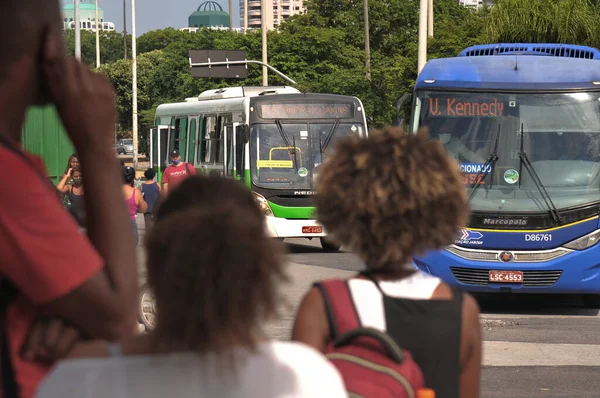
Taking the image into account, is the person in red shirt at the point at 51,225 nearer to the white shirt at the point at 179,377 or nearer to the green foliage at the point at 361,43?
the white shirt at the point at 179,377

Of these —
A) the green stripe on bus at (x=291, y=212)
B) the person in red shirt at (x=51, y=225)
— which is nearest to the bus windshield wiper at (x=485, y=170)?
the green stripe on bus at (x=291, y=212)

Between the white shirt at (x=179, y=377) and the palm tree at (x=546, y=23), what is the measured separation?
2688cm

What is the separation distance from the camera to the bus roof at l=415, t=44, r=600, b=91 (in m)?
12.6

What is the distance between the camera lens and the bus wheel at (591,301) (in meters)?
12.8

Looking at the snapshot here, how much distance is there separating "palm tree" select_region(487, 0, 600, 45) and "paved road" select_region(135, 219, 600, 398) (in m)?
15.3

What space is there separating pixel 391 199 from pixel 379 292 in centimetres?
24

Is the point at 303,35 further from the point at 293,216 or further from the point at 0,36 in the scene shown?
the point at 0,36

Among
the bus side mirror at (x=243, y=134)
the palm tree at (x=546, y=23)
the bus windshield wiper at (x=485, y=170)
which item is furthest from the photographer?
the palm tree at (x=546, y=23)

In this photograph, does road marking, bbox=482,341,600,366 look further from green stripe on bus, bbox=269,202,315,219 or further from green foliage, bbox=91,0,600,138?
green stripe on bus, bbox=269,202,315,219

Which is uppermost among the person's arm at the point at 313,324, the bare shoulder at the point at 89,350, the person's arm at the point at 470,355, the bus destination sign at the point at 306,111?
the bare shoulder at the point at 89,350

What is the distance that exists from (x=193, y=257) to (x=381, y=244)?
0.91 metres

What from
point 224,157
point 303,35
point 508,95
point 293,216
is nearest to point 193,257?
point 508,95

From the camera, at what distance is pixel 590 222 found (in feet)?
39.0

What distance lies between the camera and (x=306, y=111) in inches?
787
